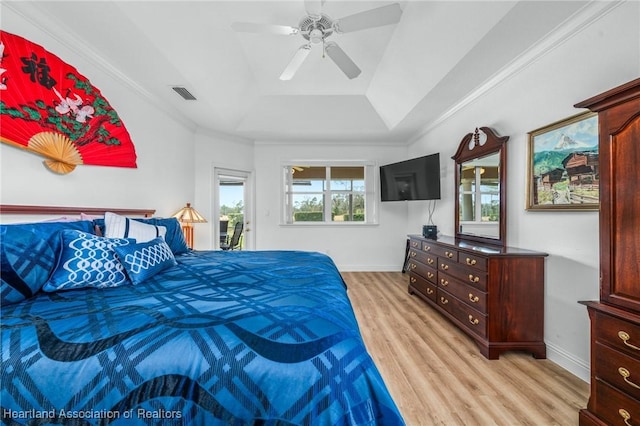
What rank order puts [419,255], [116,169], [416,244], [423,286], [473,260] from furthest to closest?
[416,244]
[419,255]
[423,286]
[116,169]
[473,260]

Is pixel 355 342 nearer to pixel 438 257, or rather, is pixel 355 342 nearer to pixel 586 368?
pixel 586 368

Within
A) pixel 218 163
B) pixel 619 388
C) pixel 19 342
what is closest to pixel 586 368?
pixel 619 388

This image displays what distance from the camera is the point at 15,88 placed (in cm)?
182

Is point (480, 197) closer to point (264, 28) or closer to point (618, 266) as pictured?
point (618, 266)

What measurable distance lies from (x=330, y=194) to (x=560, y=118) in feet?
12.1

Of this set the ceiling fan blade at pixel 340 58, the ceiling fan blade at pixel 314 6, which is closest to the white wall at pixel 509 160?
the ceiling fan blade at pixel 340 58

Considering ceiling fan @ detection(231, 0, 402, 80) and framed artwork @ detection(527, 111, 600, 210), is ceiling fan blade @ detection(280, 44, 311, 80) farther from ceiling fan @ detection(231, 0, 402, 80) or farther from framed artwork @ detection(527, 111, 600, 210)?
framed artwork @ detection(527, 111, 600, 210)

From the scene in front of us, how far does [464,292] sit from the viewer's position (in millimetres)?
2529

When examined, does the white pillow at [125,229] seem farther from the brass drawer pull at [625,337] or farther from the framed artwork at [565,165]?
the framed artwork at [565,165]

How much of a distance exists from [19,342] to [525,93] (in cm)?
361

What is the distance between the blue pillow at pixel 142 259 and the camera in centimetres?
151

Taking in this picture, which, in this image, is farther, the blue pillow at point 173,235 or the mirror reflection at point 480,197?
the mirror reflection at point 480,197

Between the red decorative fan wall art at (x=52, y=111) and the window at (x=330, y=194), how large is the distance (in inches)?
122

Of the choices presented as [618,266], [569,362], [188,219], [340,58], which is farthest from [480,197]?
[188,219]
